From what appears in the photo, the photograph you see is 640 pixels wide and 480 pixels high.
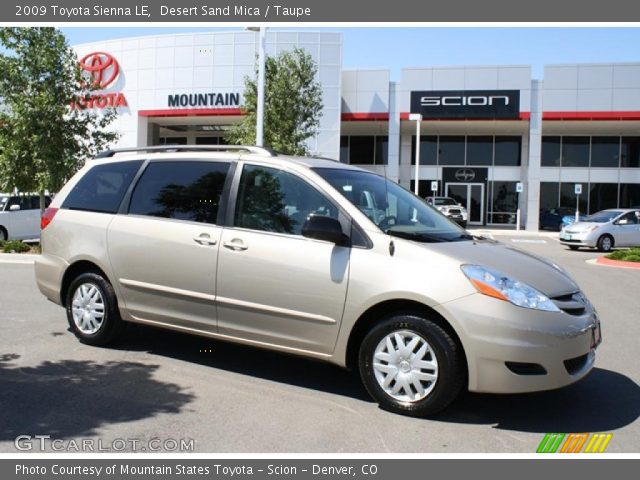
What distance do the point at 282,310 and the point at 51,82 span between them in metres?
13.5

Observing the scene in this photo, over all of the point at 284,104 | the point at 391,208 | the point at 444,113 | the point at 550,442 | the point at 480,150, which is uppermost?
the point at 444,113

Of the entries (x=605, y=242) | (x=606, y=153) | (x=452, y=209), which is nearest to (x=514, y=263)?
(x=605, y=242)

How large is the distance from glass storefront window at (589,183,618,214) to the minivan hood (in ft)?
109

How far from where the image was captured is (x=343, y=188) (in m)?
4.75

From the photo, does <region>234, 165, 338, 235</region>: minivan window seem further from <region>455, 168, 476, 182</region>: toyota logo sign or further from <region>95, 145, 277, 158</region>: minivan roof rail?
<region>455, 168, 476, 182</region>: toyota logo sign

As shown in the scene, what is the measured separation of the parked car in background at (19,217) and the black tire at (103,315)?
13.2 meters

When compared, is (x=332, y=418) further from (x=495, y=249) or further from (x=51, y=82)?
(x=51, y=82)

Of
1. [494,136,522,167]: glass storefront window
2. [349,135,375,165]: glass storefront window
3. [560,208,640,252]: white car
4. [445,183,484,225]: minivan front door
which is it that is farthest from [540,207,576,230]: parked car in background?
[560,208,640,252]: white car

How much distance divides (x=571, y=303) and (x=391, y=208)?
5.11 feet

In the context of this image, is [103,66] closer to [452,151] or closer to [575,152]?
[452,151]

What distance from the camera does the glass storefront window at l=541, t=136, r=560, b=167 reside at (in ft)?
116

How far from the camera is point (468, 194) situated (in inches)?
1419

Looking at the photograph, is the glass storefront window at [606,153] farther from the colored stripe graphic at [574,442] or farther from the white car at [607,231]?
the colored stripe graphic at [574,442]
